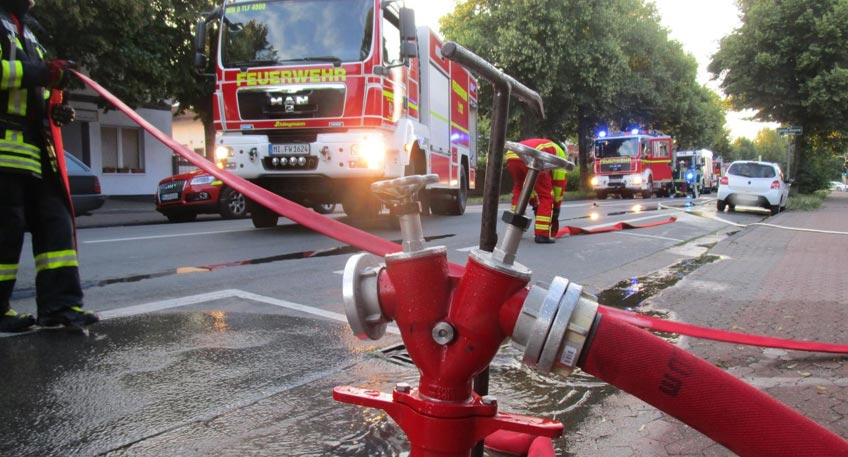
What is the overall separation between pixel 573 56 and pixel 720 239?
747 inches

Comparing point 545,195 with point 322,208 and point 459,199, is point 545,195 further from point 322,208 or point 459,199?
point 322,208

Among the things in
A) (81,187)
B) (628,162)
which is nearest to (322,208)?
(81,187)

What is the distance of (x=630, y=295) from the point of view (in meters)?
5.04

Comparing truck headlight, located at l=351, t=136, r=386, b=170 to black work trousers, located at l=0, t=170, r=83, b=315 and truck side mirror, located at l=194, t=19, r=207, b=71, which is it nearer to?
truck side mirror, located at l=194, t=19, r=207, b=71

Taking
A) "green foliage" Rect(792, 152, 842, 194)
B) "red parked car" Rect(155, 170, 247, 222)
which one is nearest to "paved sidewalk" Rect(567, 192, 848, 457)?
"red parked car" Rect(155, 170, 247, 222)

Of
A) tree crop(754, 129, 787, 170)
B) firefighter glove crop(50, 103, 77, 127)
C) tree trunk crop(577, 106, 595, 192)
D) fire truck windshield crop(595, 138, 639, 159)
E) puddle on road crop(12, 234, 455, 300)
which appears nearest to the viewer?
firefighter glove crop(50, 103, 77, 127)

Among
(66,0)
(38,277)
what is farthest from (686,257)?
(66,0)

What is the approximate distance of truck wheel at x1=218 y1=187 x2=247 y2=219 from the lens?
13.2 meters

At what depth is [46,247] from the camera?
3436mm

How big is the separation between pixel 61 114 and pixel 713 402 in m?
3.62

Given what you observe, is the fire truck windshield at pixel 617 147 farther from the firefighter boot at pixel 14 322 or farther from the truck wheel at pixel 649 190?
the firefighter boot at pixel 14 322

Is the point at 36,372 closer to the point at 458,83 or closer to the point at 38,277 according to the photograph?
the point at 38,277

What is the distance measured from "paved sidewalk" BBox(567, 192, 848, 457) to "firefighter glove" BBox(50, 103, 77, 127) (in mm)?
3117

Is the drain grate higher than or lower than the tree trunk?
lower
